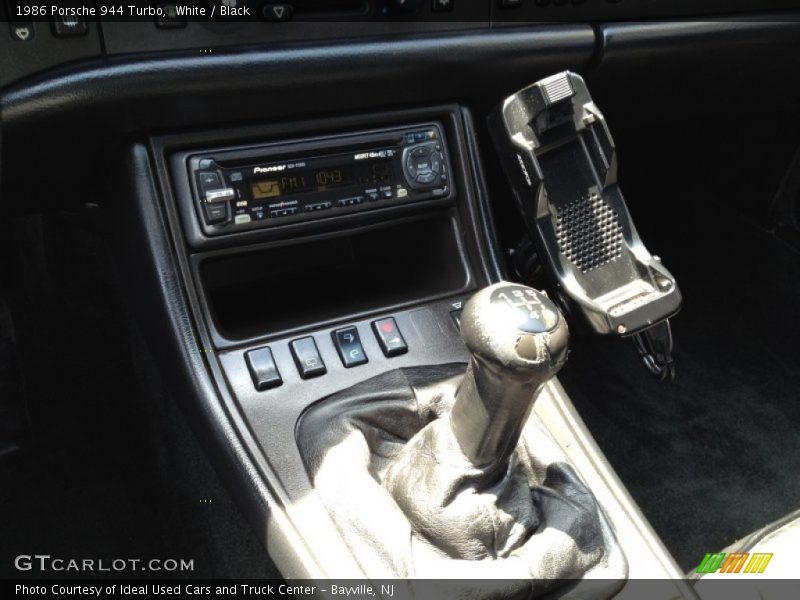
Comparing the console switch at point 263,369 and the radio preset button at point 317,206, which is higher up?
the radio preset button at point 317,206

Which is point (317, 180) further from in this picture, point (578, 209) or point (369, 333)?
point (578, 209)

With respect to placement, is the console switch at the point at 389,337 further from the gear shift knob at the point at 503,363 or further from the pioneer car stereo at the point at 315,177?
the gear shift knob at the point at 503,363

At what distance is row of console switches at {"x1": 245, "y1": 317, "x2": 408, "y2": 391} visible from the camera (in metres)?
1.10

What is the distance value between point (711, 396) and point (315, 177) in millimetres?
1251

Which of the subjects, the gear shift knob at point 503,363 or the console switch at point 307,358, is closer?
the gear shift knob at point 503,363

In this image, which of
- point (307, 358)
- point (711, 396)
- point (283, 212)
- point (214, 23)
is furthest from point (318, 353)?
point (711, 396)

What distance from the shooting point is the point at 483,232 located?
1.31 metres

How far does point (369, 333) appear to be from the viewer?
1.18 meters

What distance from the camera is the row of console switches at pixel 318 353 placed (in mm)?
1100

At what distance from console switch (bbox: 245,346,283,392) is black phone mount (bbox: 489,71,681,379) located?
0.42 meters

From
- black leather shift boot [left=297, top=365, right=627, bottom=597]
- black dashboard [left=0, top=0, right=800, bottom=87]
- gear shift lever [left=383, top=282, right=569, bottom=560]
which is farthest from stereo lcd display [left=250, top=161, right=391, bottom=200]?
gear shift lever [left=383, top=282, right=569, bottom=560]

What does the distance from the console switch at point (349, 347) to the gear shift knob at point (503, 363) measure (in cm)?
29

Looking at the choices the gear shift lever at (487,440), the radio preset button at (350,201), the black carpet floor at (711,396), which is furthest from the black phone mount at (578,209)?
the black carpet floor at (711,396)

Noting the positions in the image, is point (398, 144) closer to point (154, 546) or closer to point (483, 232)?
point (483, 232)
